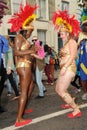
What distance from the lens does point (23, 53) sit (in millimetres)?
5984

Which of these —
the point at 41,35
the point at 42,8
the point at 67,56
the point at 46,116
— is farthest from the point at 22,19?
the point at 42,8

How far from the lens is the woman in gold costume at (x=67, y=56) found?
242 inches

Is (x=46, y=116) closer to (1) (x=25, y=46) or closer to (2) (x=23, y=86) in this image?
(2) (x=23, y=86)

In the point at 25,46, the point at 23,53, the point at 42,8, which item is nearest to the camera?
the point at 23,53

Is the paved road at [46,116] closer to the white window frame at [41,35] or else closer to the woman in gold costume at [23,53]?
the woman in gold costume at [23,53]

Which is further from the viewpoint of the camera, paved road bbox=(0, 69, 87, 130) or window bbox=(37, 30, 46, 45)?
window bbox=(37, 30, 46, 45)

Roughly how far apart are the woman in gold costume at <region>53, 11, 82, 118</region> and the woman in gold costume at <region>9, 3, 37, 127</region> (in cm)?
52

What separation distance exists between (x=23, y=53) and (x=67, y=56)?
794 mm

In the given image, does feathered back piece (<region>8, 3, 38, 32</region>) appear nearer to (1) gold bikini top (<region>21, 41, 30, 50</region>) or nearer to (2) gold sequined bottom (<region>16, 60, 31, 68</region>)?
(1) gold bikini top (<region>21, 41, 30, 50</region>)

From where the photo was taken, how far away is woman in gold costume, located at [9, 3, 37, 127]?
6.01 m

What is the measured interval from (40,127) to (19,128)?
0.34m

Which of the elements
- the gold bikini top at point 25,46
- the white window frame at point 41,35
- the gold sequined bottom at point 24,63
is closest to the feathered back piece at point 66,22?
the gold bikini top at point 25,46

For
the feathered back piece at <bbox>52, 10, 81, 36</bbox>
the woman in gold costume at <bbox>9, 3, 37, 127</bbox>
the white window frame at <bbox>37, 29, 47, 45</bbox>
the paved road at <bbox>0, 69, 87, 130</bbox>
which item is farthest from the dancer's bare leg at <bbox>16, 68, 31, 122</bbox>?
the white window frame at <bbox>37, 29, 47, 45</bbox>

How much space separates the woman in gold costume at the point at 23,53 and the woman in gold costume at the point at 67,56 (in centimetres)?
52
